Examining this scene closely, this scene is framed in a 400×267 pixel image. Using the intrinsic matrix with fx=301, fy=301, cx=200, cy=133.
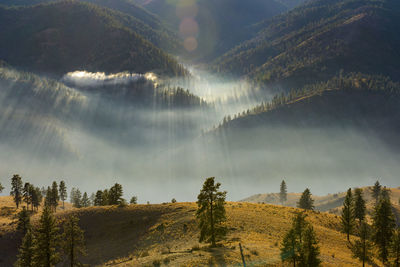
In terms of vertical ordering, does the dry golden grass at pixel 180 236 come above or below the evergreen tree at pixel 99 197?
below

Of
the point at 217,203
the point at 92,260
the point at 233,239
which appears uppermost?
the point at 217,203

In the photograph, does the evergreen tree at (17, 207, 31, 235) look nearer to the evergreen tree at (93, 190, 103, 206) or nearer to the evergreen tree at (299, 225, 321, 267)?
the evergreen tree at (93, 190, 103, 206)

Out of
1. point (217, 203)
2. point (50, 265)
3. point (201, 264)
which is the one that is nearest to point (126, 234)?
point (50, 265)

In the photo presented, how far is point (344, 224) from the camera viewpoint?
55.9 m

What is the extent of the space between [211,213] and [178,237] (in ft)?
40.5

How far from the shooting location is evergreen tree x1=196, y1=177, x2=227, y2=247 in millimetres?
42125

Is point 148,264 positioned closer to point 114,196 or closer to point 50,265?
point 50,265

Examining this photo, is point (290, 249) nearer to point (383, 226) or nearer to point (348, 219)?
point (348, 219)

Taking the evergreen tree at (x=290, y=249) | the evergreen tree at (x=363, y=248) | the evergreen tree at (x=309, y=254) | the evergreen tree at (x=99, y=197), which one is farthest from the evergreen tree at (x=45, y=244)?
the evergreen tree at (x=99, y=197)

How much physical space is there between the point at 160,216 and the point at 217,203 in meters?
25.9

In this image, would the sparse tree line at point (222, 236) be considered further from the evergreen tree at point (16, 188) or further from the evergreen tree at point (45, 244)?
the evergreen tree at point (16, 188)

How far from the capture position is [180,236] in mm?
52188

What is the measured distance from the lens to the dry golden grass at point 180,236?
35906mm

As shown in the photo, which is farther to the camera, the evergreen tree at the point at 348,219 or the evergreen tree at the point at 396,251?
the evergreen tree at the point at 348,219
